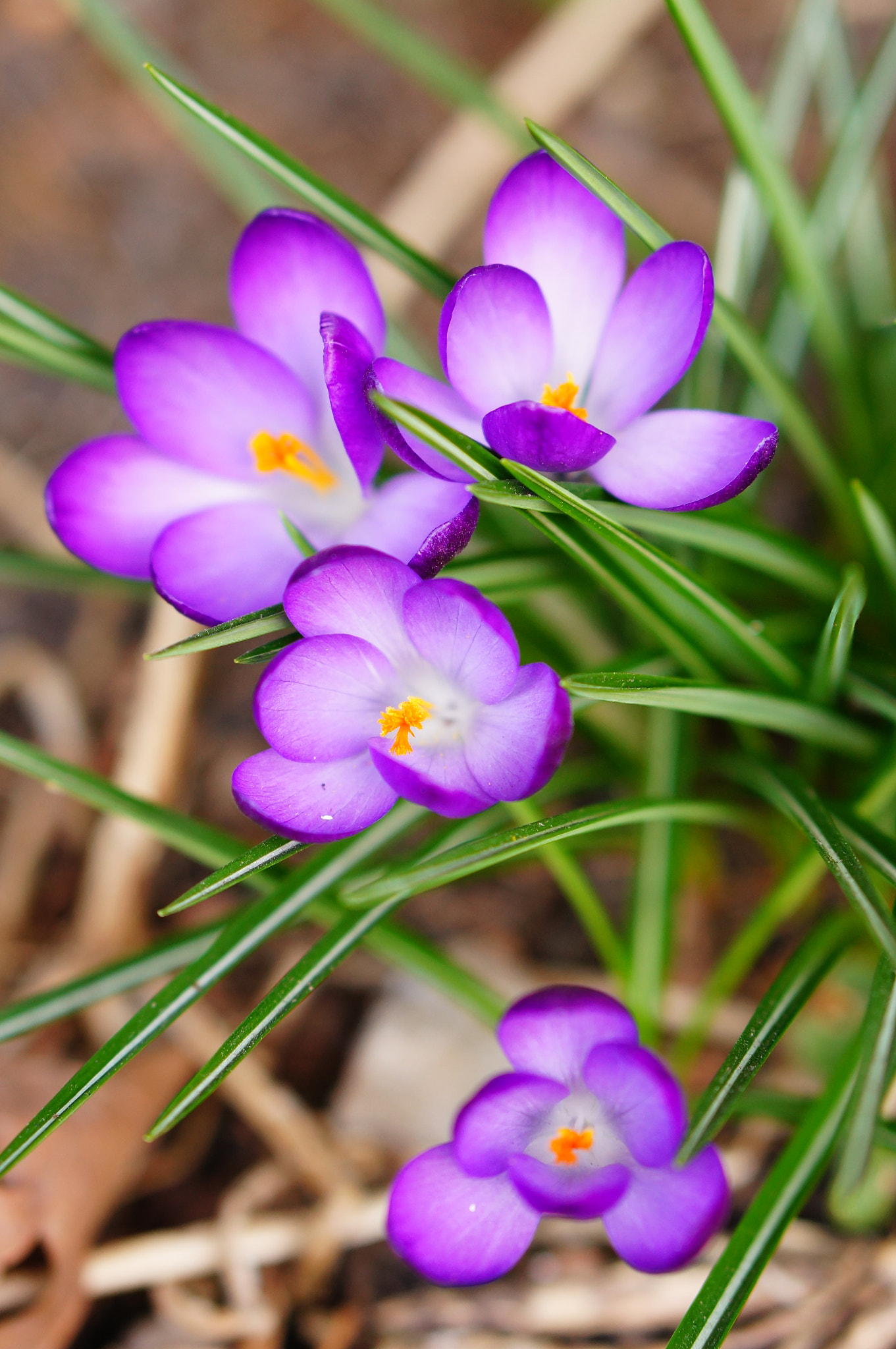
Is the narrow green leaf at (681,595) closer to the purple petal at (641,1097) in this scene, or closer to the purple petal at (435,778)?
the purple petal at (435,778)

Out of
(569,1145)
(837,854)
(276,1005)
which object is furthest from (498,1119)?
(837,854)

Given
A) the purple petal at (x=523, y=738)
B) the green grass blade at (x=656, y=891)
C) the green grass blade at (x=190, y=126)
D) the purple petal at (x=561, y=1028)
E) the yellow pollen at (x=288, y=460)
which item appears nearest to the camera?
the purple petal at (x=523, y=738)

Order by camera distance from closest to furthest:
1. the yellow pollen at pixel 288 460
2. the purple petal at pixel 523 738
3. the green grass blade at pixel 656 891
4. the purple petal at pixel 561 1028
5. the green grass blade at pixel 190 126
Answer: the purple petal at pixel 523 738
the purple petal at pixel 561 1028
the yellow pollen at pixel 288 460
the green grass blade at pixel 656 891
the green grass blade at pixel 190 126

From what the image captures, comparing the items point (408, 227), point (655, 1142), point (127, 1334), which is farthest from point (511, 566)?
point (127, 1334)

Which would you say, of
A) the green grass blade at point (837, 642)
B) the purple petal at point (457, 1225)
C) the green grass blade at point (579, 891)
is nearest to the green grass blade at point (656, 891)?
the green grass blade at point (579, 891)

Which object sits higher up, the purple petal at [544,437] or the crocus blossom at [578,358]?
the crocus blossom at [578,358]

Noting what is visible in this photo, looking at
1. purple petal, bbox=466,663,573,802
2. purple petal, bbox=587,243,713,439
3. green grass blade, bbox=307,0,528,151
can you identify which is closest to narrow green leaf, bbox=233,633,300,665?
purple petal, bbox=466,663,573,802
